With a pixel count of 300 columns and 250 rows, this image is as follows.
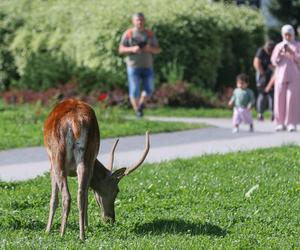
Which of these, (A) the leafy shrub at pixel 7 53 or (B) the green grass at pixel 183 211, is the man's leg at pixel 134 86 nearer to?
(A) the leafy shrub at pixel 7 53

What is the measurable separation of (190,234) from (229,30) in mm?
18384

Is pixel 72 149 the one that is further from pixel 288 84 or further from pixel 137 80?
pixel 137 80

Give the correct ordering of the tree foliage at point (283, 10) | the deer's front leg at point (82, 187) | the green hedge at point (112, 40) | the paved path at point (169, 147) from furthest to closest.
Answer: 1. the tree foliage at point (283, 10)
2. the green hedge at point (112, 40)
3. the paved path at point (169, 147)
4. the deer's front leg at point (82, 187)

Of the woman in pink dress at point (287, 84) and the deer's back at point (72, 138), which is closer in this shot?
the deer's back at point (72, 138)

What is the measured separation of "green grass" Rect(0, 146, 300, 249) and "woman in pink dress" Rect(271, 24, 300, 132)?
5496 millimetres

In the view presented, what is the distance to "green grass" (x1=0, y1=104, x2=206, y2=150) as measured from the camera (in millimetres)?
15328

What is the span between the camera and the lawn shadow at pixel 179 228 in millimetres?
8156

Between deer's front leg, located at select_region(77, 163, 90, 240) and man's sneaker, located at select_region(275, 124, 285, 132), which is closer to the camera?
deer's front leg, located at select_region(77, 163, 90, 240)

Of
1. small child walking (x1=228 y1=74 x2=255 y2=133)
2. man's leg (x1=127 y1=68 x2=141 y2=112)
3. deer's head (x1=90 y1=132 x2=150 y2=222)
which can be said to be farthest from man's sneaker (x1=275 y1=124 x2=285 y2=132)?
deer's head (x1=90 y1=132 x2=150 y2=222)

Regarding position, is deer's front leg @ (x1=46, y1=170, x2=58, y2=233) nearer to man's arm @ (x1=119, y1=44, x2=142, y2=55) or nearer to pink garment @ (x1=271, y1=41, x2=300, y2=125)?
pink garment @ (x1=271, y1=41, x2=300, y2=125)

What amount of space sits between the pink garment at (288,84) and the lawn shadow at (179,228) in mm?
9480

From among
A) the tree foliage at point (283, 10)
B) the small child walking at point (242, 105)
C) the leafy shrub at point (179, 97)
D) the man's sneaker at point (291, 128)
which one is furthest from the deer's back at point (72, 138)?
the tree foliage at point (283, 10)

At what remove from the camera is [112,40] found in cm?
2369

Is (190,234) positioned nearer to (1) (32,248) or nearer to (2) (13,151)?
(1) (32,248)
